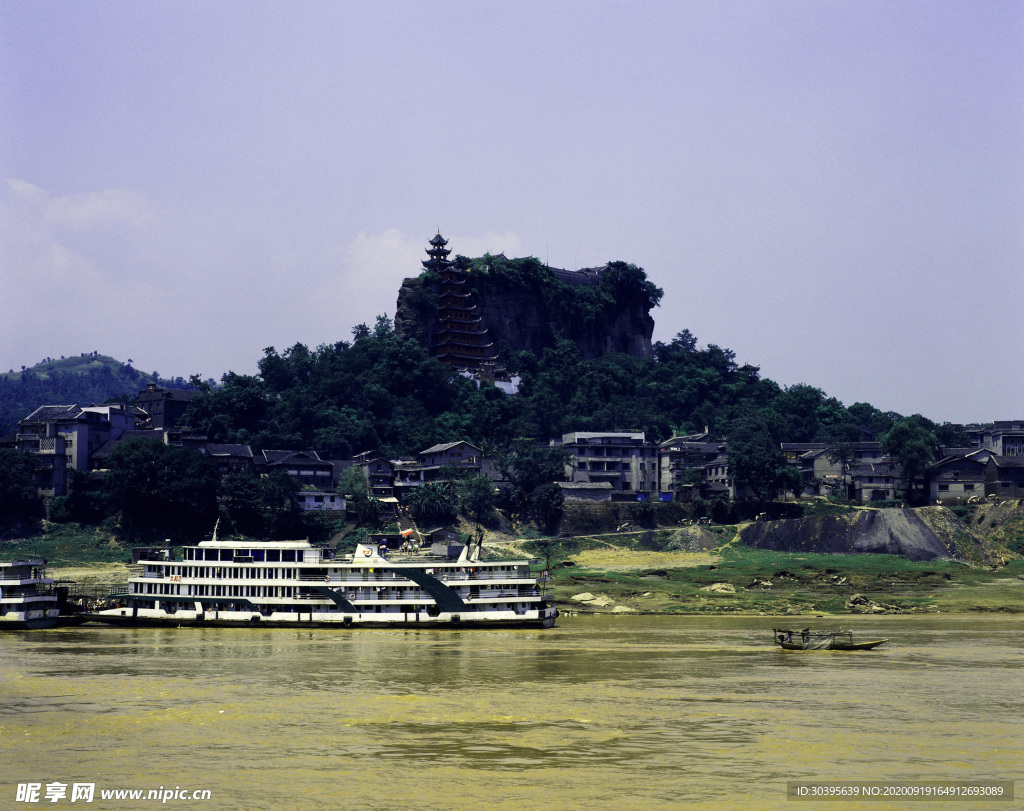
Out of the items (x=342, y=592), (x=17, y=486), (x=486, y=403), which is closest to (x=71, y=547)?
(x=17, y=486)

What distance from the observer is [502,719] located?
43.6 metres

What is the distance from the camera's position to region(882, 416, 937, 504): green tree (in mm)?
122625

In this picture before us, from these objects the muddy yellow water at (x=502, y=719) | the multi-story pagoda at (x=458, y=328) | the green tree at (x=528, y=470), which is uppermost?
the multi-story pagoda at (x=458, y=328)

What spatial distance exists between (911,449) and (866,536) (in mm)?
19568

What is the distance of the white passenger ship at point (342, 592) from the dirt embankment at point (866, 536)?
41.5m

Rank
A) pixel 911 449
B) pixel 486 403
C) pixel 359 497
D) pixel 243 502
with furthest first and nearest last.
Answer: pixel 486 403 < pixel 359 497 < pixel 911 449 < pixel 243 502

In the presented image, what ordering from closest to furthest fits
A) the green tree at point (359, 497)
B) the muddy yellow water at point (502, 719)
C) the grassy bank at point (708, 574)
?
the muddy yellow water at point (502, 719) < the grassy bank at point (708, 574) < the green tree at point (359, 497)

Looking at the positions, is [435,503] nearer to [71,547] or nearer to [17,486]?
[71,547]

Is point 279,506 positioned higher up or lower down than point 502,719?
higher up

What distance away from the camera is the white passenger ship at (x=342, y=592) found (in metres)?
75.8

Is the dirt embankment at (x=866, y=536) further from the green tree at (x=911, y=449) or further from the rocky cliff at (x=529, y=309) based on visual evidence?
the rocky cliff at (x=529, y=309)

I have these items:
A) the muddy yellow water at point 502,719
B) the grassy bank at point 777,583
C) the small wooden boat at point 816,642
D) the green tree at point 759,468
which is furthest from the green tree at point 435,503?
the small wooden boat at point 816,642

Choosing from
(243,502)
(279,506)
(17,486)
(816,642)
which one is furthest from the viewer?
(279,506)

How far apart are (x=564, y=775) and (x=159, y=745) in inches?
582
